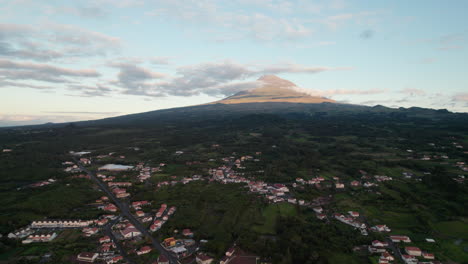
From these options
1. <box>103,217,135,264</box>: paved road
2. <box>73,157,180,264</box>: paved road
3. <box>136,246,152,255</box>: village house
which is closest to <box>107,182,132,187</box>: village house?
<box>73,157,180,264</box>: paved road

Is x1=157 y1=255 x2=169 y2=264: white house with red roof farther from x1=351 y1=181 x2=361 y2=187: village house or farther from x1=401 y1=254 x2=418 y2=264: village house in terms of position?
x1=351 y1=181 x2=361 y2=187: village house

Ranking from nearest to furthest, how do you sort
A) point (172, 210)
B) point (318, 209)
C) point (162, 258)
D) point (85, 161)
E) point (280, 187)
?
1. point (162, 258)
2. point (318, 209)
3. point (172, 210)
4. point (280, 187)
5. point (85, 161)

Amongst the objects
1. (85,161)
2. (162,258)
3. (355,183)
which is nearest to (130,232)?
(162,258)

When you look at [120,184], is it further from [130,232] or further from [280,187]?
[280,187]

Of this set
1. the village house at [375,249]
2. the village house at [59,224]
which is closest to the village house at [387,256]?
the village house at [375,249]

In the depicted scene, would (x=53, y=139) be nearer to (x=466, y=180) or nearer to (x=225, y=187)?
(x=225, y=187)

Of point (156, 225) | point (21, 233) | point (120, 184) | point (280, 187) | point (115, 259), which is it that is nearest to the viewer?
point (115, 259)

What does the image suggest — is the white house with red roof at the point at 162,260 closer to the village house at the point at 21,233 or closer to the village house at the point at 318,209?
the village house at the point at 21,233

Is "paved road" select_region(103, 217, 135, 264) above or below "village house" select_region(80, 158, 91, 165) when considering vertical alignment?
below
